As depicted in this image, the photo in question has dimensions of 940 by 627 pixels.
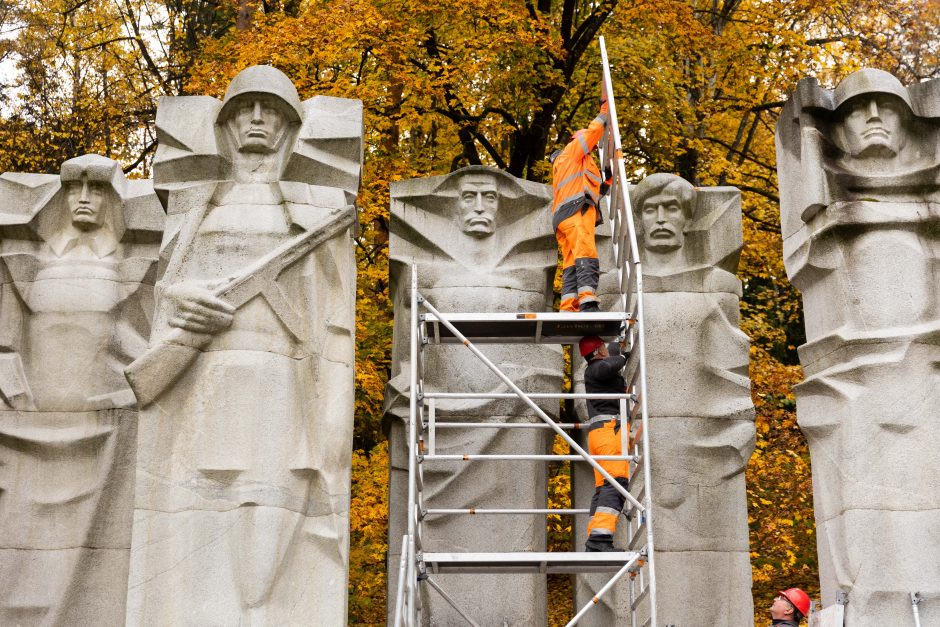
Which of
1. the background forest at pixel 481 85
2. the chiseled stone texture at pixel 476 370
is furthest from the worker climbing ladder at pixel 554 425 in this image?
the background forest at pixel 481 85

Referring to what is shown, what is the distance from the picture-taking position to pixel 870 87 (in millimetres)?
10125

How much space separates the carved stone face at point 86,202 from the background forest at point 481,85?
4366 millimetres

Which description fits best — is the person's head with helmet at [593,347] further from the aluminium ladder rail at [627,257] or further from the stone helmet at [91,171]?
the stone helmet at [91,171]

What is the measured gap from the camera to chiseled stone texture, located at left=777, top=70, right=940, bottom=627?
910 cm

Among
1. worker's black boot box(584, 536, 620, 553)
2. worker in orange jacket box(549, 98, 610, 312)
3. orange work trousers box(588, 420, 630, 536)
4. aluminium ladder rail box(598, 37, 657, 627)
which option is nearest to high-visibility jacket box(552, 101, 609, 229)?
worker in orange jacket box(549, 98, 610, 312)

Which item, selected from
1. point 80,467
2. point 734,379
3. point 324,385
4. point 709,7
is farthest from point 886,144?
point 709,7

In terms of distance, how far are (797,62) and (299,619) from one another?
1088 cm

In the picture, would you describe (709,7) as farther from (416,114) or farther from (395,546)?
(395,546)

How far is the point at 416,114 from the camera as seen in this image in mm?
15398

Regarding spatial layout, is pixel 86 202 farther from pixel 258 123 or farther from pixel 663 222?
pixel 663 222

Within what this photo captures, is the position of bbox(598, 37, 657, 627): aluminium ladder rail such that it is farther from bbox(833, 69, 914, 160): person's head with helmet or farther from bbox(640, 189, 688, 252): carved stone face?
bbox(833, 69, 914, 160): person's head with helmet

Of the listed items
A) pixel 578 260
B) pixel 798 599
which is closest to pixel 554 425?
pixel 578 260

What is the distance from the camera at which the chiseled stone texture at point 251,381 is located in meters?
8.53

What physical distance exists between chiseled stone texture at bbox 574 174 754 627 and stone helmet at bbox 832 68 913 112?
4.31 feet
